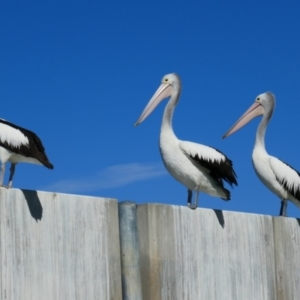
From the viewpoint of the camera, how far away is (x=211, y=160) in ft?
27.8

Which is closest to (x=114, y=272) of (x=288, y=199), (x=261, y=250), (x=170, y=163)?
(x=261, y=250)

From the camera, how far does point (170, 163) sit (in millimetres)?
8508

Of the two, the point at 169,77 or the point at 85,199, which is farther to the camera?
the point at 169,77

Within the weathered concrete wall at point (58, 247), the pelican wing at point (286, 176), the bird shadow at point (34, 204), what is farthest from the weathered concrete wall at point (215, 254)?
the pelican wing at point (286, 176)

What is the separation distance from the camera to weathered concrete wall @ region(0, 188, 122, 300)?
5.29 m

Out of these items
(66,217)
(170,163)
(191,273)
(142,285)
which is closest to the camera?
(66,217)

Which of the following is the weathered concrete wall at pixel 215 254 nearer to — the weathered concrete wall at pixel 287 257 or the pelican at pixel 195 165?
the weathered concrete wall at pixel 287 257

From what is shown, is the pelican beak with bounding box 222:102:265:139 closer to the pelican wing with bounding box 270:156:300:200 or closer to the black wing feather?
the pelican wing with bounding box 270:156:300:200

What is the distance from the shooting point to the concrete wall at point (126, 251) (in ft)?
17.6

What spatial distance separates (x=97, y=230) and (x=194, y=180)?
2.77 meters

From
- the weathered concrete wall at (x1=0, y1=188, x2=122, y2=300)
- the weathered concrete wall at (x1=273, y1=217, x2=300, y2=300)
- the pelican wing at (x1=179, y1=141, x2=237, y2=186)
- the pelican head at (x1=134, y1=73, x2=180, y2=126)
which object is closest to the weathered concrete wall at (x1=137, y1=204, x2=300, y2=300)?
the weathered concrete wall at (x1=273, y1=217, x2=300, y2=300)

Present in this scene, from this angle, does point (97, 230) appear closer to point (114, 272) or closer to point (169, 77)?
point (114, 272)

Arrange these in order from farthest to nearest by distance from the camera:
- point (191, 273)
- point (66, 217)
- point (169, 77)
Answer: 1. point (169, 77)
2. point (191, 273)
3. point (66, 217)

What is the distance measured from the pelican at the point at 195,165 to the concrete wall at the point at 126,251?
973 millimetres
